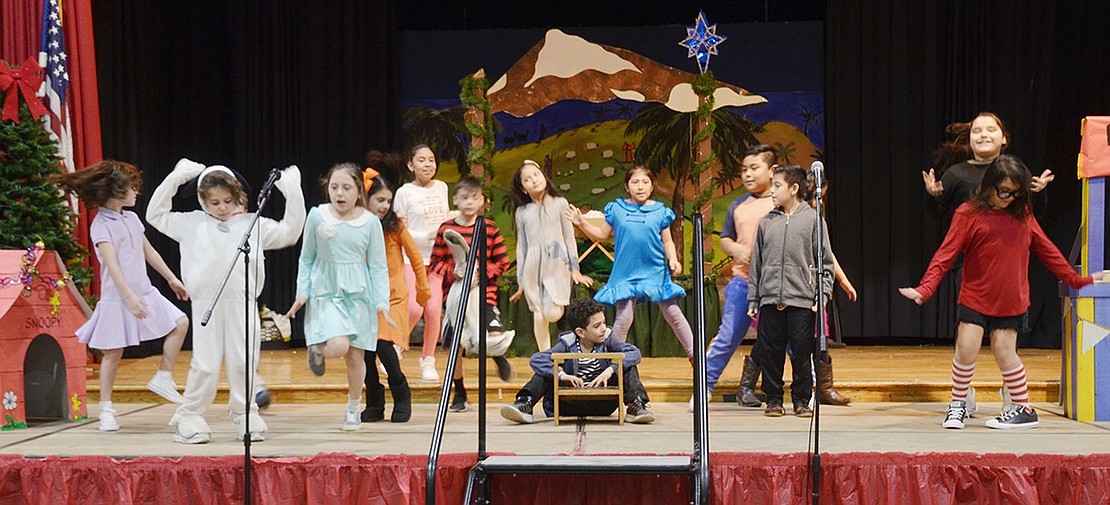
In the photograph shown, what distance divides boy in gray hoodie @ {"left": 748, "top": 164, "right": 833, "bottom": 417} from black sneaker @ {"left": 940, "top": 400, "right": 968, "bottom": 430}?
0.72 metres

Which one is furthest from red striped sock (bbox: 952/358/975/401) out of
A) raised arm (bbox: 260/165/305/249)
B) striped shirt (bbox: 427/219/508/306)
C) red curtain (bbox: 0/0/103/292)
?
red curtain (bbox: 0/0/103/292)

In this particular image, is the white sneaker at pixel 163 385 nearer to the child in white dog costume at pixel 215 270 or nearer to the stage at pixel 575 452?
the stage at pixel 575 452

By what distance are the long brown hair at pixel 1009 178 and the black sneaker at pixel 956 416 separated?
0.96 m

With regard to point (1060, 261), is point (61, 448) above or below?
below

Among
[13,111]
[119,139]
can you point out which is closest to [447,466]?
[13,111]

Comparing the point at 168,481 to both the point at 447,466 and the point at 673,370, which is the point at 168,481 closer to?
the point at 447,466

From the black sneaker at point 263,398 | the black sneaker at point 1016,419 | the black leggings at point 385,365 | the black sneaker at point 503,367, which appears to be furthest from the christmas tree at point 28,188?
the black sneaker at point 1016,419

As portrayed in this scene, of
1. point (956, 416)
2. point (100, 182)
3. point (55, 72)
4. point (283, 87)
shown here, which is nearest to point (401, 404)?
point (100, 182)

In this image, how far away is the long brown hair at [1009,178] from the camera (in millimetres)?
5473

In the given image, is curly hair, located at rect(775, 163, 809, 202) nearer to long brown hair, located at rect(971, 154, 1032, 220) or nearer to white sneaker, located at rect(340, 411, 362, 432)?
long brown hair, located at rect(971, 154, 1032, 220)

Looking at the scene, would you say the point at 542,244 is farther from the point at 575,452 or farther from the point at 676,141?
the point at 676,141

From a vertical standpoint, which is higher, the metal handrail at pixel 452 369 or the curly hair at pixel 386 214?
the curly hair at pixel 386 214

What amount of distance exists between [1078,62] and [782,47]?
2.54m

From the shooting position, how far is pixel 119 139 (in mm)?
9680
